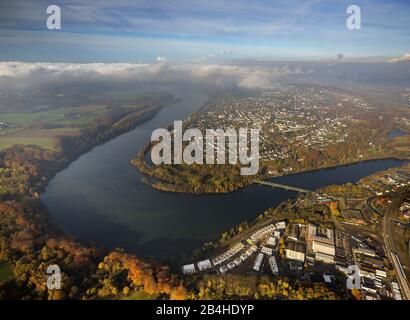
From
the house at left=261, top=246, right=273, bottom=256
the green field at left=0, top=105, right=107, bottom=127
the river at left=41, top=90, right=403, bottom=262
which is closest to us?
the house at left=261, top=246, right=273, bottom=256

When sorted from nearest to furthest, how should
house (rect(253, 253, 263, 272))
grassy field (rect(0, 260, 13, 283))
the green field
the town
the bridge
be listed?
1. grassy field (rect(0, 260, 13, 283))
2. the town
3. house (rect(253, 253, 263, 272))
4. the bridge
5. the green field

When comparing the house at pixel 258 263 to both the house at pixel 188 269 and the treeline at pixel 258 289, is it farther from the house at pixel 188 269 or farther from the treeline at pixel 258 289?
the house at pixel 188 269

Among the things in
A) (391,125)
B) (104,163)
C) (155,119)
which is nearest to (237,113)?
(155,119)

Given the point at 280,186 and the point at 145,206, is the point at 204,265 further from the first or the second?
the point at 280,186

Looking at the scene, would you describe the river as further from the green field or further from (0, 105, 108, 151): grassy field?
the green field

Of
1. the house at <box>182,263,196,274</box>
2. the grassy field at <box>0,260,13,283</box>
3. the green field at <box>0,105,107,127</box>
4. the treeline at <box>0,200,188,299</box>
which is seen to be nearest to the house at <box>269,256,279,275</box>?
the house at <box>182,263,196,274</box>

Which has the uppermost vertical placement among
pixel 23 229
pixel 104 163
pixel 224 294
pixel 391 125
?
pixel 391 125

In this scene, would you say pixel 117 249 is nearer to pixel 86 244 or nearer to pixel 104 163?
pixel 86 244
